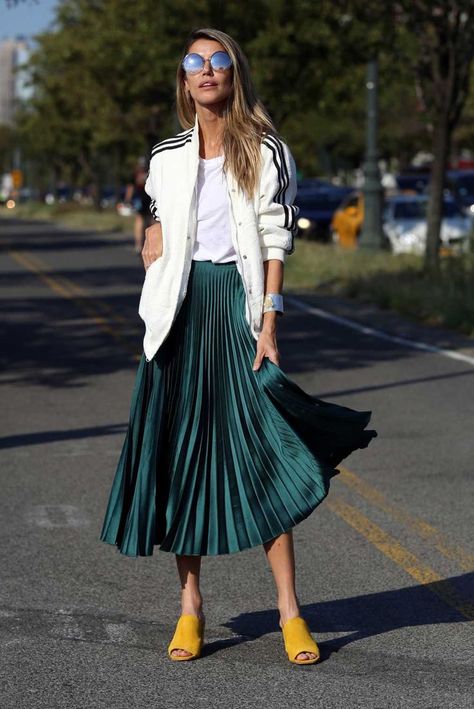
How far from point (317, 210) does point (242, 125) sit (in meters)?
35.7

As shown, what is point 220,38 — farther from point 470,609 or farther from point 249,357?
point 470,609

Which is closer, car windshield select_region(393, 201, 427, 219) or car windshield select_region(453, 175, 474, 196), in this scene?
car windshield select_region(393, 201, 427, 219)

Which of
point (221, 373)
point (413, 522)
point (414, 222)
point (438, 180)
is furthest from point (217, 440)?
point (414, 222)

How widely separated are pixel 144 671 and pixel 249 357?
1041 mm

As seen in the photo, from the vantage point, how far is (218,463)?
16.8 ft

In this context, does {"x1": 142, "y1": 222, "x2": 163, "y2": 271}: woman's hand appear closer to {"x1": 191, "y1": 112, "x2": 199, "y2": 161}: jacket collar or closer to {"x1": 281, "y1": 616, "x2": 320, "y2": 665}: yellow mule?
{"x1": 191, "y1": 112, "x2": 199, "y2": 161}: jacket collar

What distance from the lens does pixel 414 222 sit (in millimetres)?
31266

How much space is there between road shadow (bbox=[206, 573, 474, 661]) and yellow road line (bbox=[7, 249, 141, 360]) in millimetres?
8496

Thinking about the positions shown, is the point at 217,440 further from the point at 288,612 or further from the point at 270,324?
the point at 288,612

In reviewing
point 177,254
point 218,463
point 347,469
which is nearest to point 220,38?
point 177,254

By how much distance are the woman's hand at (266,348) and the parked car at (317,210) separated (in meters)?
33.4

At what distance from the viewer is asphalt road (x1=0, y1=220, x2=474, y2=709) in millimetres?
4934

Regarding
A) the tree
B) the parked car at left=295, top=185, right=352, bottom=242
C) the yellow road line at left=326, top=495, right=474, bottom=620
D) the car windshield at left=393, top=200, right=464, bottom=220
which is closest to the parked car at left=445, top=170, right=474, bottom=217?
the car windshield at left=393, top=200, right=464, bottom=220

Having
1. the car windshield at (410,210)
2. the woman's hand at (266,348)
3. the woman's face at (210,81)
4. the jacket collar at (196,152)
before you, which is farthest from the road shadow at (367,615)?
the car windshield at (410,210)
